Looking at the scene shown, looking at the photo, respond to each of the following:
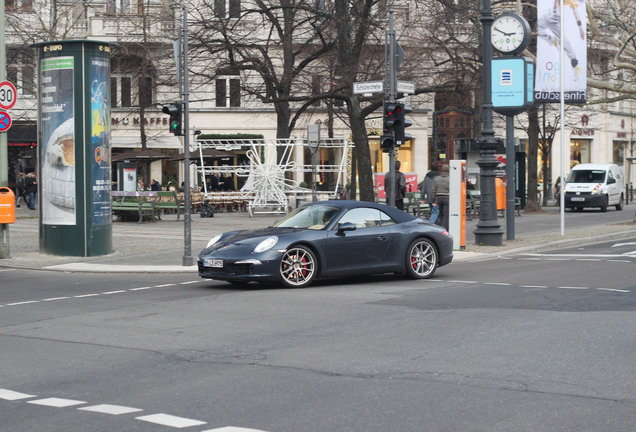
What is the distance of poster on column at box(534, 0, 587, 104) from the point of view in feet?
85.5

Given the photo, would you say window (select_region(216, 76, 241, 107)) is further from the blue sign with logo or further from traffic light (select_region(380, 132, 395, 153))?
traffic light (select_region(380, 132, 395, 153))

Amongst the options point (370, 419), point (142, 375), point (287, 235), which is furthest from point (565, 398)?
point (287, 235)

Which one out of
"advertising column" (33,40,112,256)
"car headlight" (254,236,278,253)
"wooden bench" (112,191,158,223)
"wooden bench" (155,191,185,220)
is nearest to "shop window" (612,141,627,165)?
"wooden bench" (155,191,185,220)

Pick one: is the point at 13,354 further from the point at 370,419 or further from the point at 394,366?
the point at 370,419

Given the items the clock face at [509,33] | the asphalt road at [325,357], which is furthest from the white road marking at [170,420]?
the clock face at [509,33]

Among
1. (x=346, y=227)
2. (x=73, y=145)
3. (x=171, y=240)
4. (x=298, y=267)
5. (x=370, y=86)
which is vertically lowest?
(x=171, y=240)

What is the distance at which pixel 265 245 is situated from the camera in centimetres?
1448

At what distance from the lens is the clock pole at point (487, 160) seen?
72.5 ft

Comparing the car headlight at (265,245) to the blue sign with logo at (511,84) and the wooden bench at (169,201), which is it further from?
the wooden bench at (169,201)

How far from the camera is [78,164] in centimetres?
2048

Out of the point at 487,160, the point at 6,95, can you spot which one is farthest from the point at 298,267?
the point at 487,160

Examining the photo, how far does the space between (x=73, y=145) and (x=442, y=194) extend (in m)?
8.88

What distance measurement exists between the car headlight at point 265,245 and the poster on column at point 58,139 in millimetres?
7333

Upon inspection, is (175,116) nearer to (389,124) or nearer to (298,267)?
(389,124)
